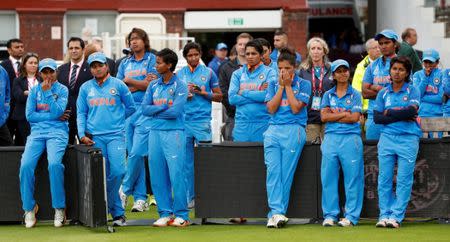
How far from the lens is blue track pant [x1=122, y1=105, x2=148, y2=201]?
16484 millimetres

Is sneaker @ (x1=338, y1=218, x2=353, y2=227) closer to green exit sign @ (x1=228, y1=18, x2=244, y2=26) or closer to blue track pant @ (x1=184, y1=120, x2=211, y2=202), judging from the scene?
blue track pant @ (x1=184, y1=120, x2=211, y2=202)

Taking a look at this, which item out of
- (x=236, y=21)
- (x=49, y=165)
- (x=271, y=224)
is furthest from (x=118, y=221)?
(x=236, y=21)

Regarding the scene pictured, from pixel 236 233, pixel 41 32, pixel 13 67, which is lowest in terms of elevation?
pixel 236 233

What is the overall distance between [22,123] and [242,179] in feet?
13.9

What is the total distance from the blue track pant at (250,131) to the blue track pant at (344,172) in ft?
3.78

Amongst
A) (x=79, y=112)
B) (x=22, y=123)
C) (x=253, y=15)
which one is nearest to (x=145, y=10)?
(x=253, y=15)

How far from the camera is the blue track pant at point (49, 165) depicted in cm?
1512

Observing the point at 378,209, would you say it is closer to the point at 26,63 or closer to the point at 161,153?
the point at 161,153

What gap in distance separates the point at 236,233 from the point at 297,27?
17.6 m

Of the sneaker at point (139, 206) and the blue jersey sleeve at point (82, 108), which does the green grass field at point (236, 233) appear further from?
the sneaker at point (139, 206)

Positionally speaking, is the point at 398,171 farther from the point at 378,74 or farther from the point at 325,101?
the point at 378,74

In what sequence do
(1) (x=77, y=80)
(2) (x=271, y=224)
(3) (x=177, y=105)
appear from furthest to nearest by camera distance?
(1) (x=77, y=80)
(3) (x=177, y=105)
(2) (x=271, y=224)

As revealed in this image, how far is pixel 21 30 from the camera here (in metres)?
31.5

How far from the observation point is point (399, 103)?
14695 mm
